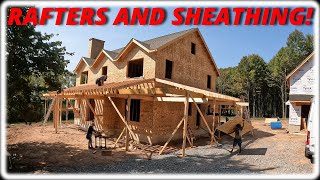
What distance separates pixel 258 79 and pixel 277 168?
5291 cm

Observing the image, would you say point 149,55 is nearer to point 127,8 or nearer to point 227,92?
point 127,8

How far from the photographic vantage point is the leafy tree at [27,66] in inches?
385

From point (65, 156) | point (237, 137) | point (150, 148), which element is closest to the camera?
point (65, 156)

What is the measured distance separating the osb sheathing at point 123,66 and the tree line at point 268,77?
36.1 m

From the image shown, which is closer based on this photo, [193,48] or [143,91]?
[143,91]

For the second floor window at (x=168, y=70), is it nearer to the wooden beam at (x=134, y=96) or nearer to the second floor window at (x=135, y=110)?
the second floor window at (x=135, y=110)

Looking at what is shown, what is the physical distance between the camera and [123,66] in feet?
63.3

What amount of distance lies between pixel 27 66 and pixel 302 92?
21383 millimetres

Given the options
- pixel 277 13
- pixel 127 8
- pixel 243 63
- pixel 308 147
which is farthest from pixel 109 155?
pixel 243 63

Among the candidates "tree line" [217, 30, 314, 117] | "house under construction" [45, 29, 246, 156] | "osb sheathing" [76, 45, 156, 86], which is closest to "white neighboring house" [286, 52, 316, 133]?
"house under construction" [45, 29, 246, 156]

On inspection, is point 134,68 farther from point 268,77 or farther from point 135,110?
point 268,77

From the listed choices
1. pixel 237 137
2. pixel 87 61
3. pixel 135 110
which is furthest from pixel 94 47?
pixel 237 137

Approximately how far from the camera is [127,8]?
9758mm

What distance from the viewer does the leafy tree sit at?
9.79 meters
